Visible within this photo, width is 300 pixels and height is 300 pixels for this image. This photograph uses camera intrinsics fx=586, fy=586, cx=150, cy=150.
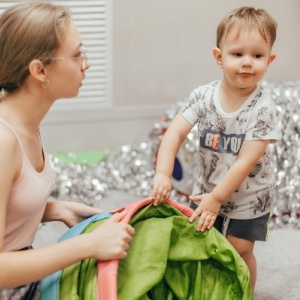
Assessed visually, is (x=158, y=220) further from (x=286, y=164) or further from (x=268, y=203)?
(x=286, y=164)

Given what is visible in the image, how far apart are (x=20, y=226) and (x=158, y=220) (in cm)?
27

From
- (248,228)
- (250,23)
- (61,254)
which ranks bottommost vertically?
Answer: (248,228)

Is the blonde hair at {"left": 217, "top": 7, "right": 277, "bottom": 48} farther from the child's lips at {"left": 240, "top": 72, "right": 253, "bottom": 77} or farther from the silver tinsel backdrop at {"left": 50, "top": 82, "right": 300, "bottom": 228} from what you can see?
the silver tinsel backdrop at {"left": 50, "top": 82, "right": 300, "bottom": 228}

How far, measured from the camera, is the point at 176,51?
235 centimetres

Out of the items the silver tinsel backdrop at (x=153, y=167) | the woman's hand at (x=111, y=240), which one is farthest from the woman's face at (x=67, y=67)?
the silver tinsel backdrop at (x=153, y=167)

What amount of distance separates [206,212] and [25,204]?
39 cm

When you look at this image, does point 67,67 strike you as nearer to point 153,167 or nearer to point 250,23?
point 250,23

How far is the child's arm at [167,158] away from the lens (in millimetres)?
1220

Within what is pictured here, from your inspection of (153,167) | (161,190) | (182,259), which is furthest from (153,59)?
(182,259)

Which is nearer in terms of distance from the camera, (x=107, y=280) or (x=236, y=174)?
(x=107, y=280)

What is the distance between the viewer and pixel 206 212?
4.08 ft

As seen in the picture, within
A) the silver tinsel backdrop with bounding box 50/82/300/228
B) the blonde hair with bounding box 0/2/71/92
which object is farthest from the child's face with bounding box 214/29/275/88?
the silver tinsel backdrop with bounding box 50/82/300/228

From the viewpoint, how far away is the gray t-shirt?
4.21 ft

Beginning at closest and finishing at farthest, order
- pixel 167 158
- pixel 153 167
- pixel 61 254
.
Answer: pixel 61 254
pixel 167 158
pixel 153 167
